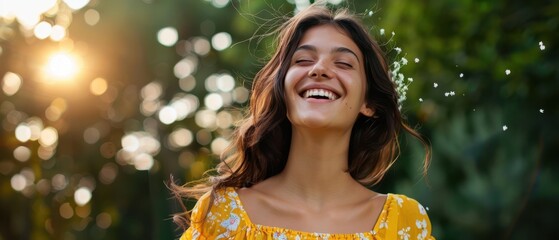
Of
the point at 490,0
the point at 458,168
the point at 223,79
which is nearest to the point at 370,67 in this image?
the point at 458,168

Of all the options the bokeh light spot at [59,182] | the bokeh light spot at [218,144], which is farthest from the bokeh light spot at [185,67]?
the bokeh light spot at [59,182]

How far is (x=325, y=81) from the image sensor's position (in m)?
3.27

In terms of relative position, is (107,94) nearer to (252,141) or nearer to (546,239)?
(546,239)

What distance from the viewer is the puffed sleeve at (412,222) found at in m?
3.44

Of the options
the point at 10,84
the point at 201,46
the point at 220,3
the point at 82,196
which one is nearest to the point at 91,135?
the point at 82,196

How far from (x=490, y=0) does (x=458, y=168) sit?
1.50 meters

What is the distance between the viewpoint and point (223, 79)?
1145 cm

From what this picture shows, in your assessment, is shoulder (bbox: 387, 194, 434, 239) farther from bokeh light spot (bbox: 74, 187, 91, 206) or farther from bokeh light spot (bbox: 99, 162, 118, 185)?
bokeh light spot (bbox: 74, 187, 91, 206)

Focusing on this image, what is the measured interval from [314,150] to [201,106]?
861 cm

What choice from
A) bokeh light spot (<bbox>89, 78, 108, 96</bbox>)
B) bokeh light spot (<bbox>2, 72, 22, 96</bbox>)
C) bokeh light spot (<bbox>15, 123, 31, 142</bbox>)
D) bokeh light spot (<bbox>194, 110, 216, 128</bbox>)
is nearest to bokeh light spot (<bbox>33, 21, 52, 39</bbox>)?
bokeh light spot (<bbox>2, 72, 22, 96</bbox>)

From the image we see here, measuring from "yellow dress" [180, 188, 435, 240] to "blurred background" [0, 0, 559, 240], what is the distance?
852 mm

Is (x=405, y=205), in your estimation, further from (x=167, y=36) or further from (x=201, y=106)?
(x=201, y=106)

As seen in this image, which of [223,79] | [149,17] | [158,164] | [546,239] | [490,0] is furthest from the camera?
[223,79]

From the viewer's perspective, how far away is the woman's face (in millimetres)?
3242
